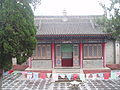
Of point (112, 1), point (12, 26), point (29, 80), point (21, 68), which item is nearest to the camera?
point (12, 26)

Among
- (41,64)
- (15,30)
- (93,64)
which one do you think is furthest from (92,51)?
(15,30)

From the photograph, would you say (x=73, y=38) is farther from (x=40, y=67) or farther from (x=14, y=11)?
(x=14, y=11)

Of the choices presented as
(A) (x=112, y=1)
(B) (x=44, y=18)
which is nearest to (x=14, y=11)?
(A) (x=112, y=1)

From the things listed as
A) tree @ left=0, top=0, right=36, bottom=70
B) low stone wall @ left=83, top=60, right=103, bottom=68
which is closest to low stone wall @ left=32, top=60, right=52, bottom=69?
low stone wall @ left=83, top=60, right=103, bottom=68

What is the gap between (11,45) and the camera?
20.6 feet

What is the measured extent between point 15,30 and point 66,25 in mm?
9163

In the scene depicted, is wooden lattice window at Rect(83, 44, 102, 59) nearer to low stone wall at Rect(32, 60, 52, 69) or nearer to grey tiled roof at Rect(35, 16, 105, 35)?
grey tiled roof at Rect(35, 16, 105, 35)

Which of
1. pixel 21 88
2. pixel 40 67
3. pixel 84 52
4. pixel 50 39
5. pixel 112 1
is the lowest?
pixel 21 88

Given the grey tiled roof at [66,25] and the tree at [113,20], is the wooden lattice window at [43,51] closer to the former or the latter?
the grey tiled roof at [66,25]

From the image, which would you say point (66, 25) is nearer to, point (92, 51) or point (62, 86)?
point (92, 51)

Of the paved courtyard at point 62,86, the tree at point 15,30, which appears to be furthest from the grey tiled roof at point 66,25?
the tree at point 15,30

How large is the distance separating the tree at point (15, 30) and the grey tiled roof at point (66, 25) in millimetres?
6168

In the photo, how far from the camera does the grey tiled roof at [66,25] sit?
1327cm

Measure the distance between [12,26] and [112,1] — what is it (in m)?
5.39
